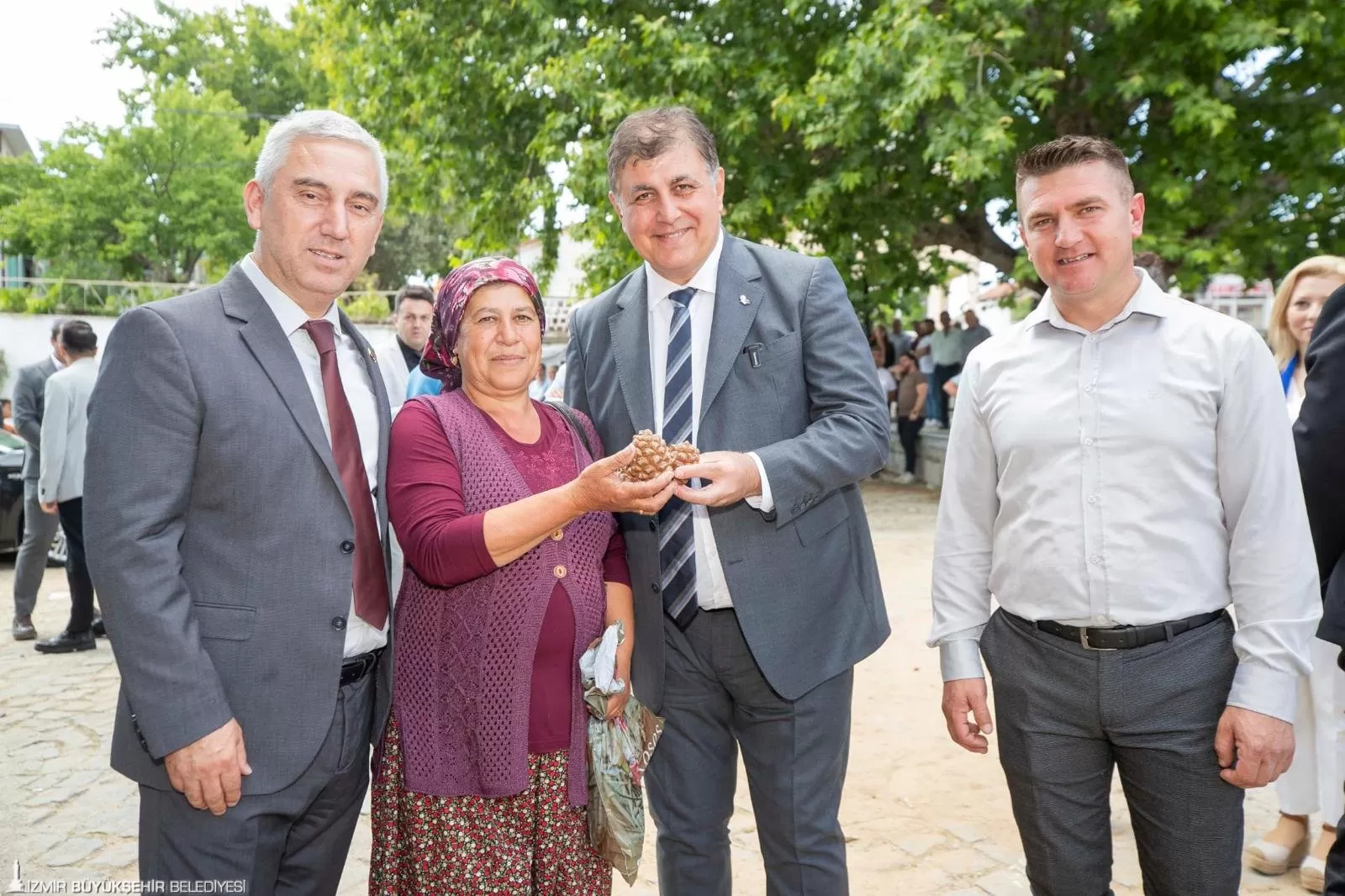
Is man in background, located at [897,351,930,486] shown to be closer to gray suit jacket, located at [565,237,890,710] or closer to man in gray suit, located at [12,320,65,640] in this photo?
man in gray suit, located at [12,320,65,640]

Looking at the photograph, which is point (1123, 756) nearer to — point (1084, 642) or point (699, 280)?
point (1084, 642)

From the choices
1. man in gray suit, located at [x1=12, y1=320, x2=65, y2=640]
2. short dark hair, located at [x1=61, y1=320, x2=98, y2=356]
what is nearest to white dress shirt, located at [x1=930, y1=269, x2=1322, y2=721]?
short dark hair, located at [x1=61, y1=320, x2=98, y2=356]

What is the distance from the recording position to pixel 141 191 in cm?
3400

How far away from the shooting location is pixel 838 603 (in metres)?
2.87

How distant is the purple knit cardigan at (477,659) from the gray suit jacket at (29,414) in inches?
283

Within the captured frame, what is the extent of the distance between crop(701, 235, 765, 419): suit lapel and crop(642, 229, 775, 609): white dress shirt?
25 mm

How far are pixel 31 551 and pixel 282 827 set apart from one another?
7.00 m

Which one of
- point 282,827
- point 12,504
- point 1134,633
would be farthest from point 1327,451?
point 12,504

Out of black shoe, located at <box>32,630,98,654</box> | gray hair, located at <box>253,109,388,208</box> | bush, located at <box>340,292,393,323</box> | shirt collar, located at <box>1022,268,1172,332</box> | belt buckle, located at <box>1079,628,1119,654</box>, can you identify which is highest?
bush, located at <box>340,292,393,323</box>

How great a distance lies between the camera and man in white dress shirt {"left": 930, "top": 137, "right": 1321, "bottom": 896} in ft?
7.77

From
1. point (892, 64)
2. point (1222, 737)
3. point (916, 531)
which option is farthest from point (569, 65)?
point (1222, 737)

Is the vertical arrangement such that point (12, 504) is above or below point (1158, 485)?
below

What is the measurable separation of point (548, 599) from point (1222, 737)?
1.58 m

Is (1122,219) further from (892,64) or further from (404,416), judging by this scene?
(892,64)
